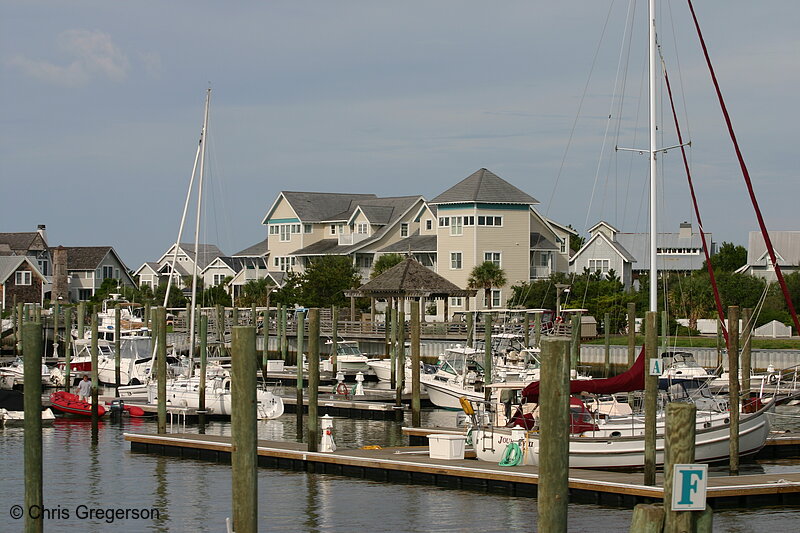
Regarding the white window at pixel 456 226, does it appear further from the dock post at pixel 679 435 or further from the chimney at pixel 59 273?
the dock post at pixel 679 435

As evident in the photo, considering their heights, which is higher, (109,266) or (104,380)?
(109,266)

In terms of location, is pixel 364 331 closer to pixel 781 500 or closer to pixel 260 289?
pixel 260 289

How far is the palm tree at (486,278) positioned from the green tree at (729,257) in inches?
1096

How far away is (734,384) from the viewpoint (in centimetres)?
2703

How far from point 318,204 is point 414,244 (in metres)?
14.1

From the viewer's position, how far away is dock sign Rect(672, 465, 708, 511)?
412 inches

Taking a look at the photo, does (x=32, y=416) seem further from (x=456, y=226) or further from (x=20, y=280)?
(x=20, y=280)

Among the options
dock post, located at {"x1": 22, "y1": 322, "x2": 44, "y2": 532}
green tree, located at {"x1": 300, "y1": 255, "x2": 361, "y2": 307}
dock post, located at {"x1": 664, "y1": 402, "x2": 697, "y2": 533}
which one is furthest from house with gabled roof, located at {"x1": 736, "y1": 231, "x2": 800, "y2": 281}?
dock post, located at {"x1": 664, "y1": 402, "x2": 697, "y2": 533}

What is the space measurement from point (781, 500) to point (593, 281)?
Answer: 193 ft

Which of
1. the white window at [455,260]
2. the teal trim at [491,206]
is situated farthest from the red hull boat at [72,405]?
the teal trim at [491,206]

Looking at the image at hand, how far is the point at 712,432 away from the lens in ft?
92.8

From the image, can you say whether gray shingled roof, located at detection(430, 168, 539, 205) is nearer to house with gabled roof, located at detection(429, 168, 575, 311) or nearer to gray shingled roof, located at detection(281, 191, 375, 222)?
house with gabled roof, located at detection(429, 168, 575, 311)

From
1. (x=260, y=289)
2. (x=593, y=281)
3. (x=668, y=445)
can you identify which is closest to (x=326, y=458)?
(x=668, y=445)

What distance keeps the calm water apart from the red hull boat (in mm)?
7504
